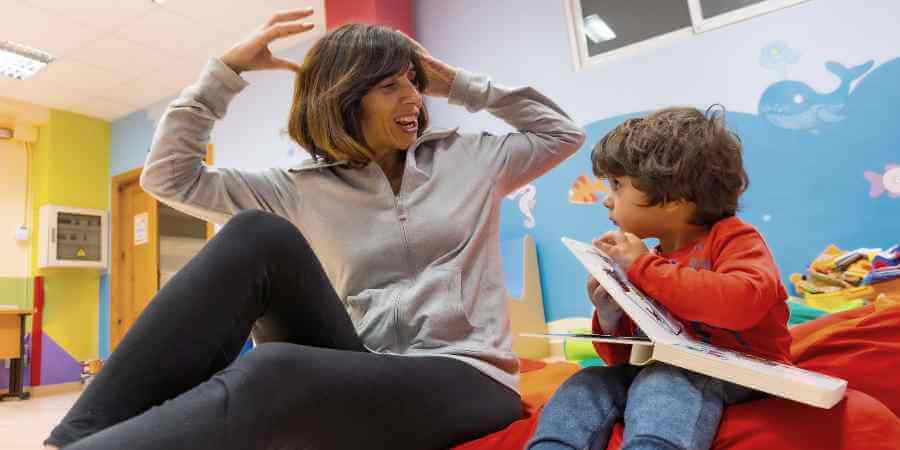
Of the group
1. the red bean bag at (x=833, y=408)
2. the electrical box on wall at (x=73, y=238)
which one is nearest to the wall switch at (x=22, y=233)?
the electrical box on wall at (x=73, y=238)

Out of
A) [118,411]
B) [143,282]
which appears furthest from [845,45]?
[143,282]

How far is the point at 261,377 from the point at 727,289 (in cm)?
55

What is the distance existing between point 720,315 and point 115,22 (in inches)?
154

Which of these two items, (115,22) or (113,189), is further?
(113,189)

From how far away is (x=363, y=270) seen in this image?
97 cm

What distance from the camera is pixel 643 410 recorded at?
66cm

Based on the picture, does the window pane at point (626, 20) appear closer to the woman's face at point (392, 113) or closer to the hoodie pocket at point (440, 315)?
the woman's face at point (392, 113)

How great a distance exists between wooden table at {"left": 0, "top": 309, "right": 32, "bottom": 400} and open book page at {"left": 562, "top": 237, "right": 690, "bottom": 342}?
4.58 metres

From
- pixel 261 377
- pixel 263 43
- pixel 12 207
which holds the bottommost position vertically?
pixel 261 377

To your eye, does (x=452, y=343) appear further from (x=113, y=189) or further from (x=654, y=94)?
(x=113, y=189)

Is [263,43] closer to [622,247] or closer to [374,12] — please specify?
[622,247]

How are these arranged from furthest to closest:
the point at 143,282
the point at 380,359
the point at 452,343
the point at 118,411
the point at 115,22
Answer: the point at 143,282 < the point at 115,22 < the point at 452,343 < the point at 380,359 < the point at 118,411

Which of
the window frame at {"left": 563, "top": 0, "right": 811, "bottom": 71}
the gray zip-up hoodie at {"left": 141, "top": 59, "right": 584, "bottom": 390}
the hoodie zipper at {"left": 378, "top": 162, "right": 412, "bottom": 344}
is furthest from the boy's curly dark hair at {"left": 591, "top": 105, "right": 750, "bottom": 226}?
the window frame at {"left": 563, "top": 0, "right": 811, "bottom": 71}

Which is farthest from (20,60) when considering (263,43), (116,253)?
(263,43)
